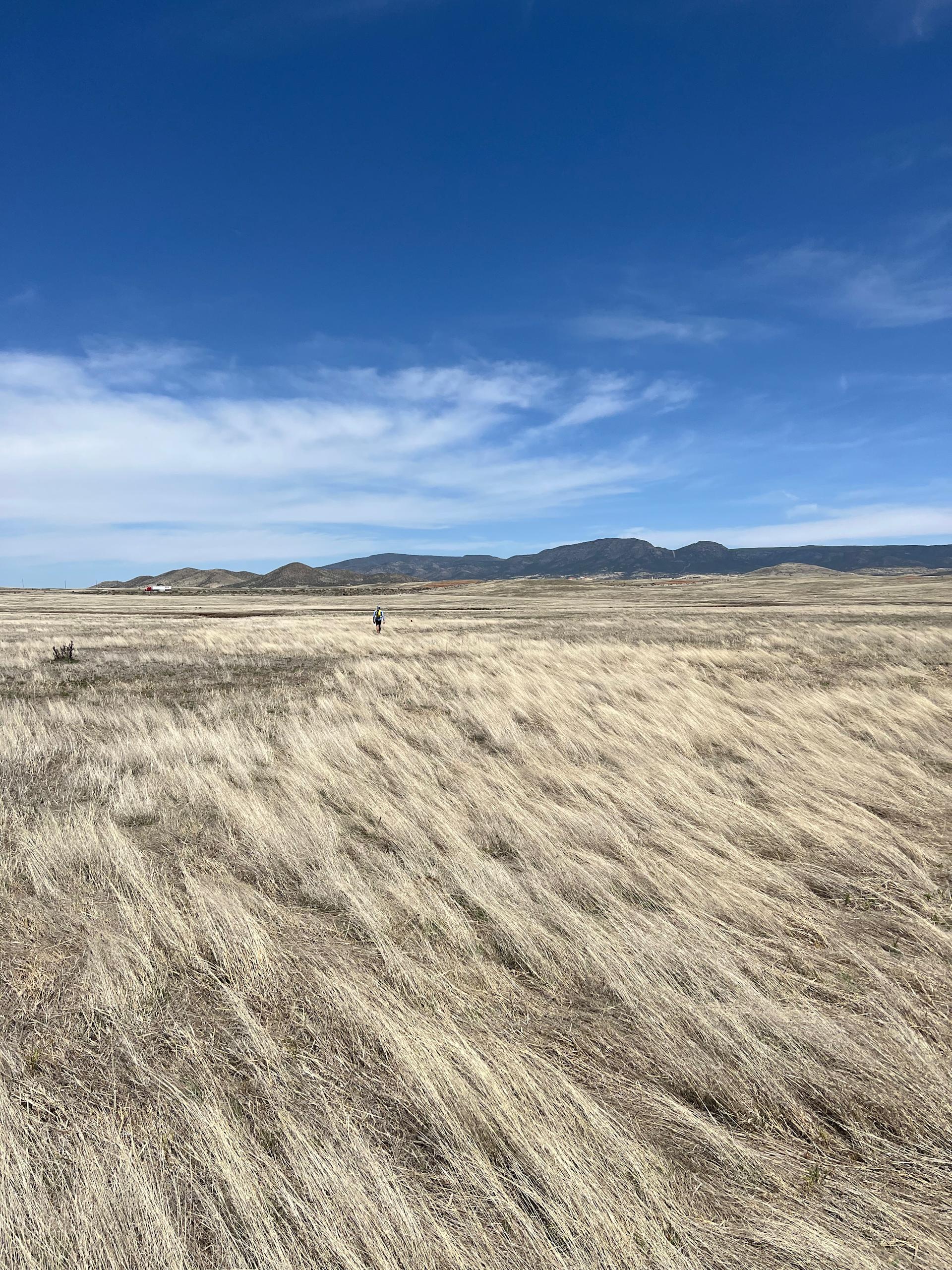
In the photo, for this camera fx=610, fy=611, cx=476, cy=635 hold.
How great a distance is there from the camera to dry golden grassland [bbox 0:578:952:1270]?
236cm

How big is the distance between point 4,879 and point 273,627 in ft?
96.3

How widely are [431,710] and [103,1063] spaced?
9.28 meters

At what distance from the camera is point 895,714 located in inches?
440

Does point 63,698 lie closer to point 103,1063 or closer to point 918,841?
point 103,1063

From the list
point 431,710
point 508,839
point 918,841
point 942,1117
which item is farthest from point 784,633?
point 942,1117

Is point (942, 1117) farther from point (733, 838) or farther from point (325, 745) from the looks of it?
point (325, 745)

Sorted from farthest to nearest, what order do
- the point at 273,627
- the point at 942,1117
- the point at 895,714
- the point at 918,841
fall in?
the point at 273,627, the point at 895,714, the point at 918,841, the point at 942,1117

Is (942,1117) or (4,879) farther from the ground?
(4,879)

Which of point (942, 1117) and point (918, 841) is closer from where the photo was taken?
point (942, 1117)

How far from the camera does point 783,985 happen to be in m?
3.76

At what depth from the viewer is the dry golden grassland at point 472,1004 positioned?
7.73 feet

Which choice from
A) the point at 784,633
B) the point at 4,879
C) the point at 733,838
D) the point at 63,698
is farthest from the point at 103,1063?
the point at 784,633

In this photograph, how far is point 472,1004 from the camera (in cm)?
358

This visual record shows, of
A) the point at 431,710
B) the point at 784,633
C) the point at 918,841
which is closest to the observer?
the point at 918,841
